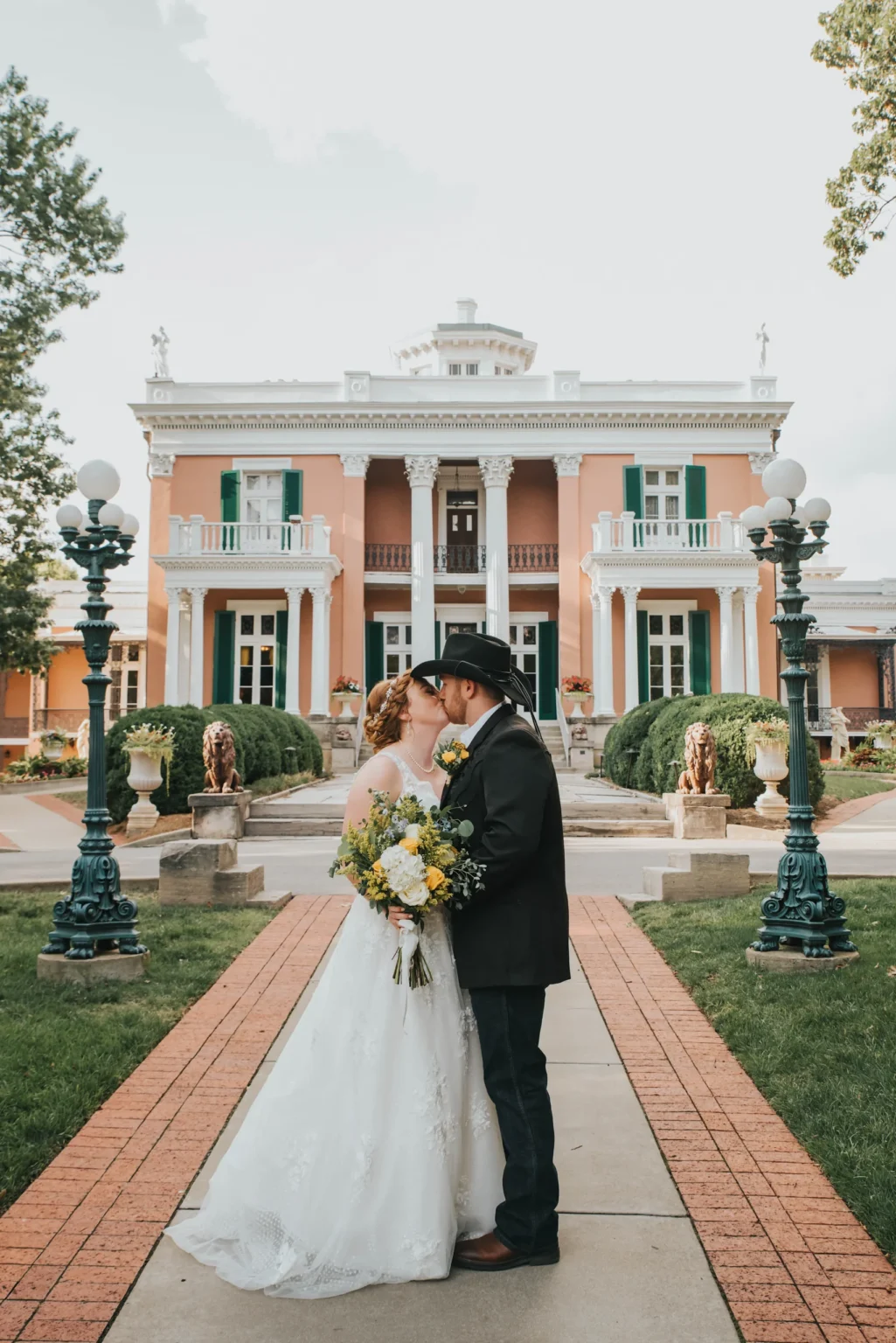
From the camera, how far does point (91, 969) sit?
249 inches

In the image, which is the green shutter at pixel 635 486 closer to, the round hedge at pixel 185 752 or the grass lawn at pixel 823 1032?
the round hedge at pixel 185 752

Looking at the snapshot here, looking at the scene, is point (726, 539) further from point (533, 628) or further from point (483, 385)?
point (483, 385)

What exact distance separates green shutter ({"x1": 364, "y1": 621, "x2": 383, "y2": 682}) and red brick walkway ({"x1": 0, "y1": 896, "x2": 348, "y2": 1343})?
21.2 m

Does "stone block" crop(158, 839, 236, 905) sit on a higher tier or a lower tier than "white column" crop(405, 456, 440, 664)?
lower

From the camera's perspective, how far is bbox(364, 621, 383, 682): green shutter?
90.6 ft

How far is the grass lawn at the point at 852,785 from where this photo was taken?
722 inches

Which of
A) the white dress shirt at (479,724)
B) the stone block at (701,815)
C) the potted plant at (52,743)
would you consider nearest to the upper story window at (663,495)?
the stone block at (701,815)

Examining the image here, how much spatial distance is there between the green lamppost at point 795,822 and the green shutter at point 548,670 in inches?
785

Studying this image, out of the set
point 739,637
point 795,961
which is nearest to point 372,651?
point 739,637

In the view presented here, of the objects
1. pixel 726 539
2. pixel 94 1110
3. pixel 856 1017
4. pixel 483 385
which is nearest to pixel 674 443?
pixel 726 539

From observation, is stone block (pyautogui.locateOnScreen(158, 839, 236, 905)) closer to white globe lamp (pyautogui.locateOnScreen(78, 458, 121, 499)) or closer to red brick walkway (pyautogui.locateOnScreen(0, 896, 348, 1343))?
red brick walkway (pyautogui.locateOnScreen(0, 896, 348, 1343))

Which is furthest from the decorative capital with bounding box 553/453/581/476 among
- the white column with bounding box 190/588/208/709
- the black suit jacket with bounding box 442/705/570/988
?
the black suit jacket with bounding box 442/705/570/988

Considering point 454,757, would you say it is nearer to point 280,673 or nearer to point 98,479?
point 98,479

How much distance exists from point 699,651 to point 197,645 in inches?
499
